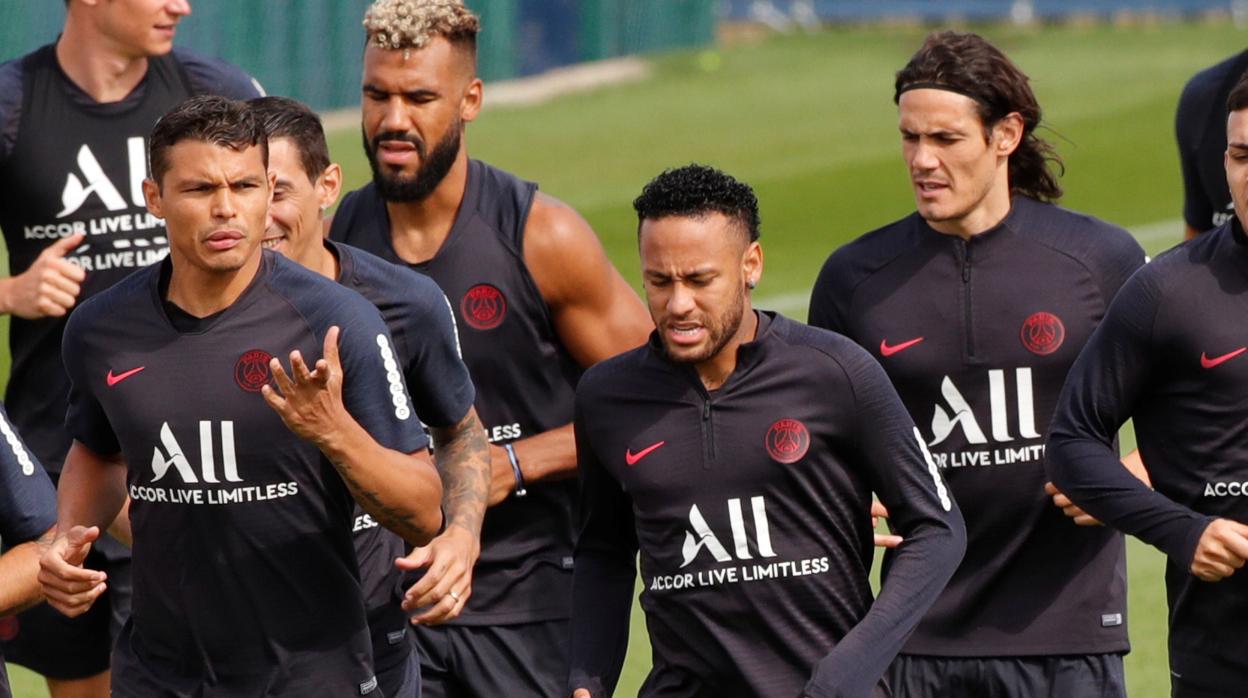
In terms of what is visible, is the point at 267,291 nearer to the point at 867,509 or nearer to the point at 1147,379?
the point at 867,509

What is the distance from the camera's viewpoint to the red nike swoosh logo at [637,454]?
625cm

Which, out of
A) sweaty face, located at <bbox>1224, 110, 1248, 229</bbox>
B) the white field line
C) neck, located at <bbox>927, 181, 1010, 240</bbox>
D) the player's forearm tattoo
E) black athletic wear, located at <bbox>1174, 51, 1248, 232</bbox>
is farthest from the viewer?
the white field line

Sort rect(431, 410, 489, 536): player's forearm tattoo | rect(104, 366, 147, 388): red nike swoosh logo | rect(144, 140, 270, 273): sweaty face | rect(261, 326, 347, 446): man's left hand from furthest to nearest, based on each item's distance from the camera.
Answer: rect(431, 410, 489, 536): player's forearm tattoo
rect(104, 366, 147, 388): red nike swoosh logo
rect(144, 140, 270, 273): sweaty face
rect(261, 326, 347, 446): man's left hand

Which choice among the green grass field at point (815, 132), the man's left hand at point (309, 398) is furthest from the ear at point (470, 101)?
the green grass field at point (815, 132)

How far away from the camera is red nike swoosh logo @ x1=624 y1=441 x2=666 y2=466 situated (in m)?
6.25

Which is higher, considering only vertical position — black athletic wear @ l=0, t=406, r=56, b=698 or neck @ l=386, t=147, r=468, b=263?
neck @ l=386, t=147, r=468, b=263

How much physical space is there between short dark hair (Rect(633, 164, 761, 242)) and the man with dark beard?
132 cm

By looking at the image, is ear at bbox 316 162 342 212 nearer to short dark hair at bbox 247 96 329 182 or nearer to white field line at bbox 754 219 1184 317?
short dark hair at bbox 247 96 329 182

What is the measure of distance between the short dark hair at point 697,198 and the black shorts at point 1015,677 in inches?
64.3

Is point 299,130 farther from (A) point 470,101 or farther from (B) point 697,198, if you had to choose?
(B) point 697,198

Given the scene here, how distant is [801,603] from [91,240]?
350 centimetres

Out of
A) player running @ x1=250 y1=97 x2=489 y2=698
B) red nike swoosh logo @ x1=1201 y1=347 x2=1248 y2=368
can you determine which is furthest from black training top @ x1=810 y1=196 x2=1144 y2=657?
player running @ x1=250 y1=97 x2=489 y2=698

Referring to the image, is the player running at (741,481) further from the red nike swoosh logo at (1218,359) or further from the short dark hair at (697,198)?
the red nike swoosh logo at (1218,359)

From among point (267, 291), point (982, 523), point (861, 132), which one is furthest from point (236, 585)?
point (861, 132)
